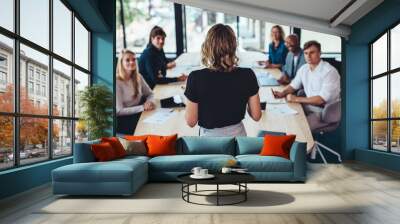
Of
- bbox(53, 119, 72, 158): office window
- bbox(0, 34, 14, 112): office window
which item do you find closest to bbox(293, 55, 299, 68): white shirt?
bbox(53, 119, 72, 158): office window

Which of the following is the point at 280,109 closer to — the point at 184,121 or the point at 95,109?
the point at 184,121

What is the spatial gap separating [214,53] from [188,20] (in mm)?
1043

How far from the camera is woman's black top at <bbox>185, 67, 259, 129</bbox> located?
872 centimetres

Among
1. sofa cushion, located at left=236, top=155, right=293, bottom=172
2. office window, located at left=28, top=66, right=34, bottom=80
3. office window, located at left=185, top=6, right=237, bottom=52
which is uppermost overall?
office window, located at left=185, top=6, right=237, bottom=52

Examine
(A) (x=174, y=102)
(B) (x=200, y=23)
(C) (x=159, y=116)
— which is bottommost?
(C) (x=159, y=116)

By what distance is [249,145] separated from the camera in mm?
7203

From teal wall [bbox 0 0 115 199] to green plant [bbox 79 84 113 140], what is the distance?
2.62 feet

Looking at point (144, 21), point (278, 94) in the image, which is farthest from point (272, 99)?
point (144, 21)

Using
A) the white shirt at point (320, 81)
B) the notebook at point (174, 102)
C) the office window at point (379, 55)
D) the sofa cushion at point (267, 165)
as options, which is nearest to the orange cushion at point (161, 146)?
the sofa cushion at point (267, 165)

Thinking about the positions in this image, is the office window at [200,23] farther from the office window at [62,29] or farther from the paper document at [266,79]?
the office window at [62,29]

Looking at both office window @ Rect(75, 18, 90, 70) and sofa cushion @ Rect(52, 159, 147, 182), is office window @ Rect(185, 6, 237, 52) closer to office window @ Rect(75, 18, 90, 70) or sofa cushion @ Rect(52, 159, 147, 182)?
office window @ Rect(75, 18, 90, 70)

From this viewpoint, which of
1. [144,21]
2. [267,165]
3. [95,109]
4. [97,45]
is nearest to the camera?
[267,165]

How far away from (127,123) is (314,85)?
436 centimetres

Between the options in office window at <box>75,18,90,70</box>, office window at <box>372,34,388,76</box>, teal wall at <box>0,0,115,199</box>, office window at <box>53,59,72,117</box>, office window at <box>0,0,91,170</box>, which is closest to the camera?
office window at <box>0,0,91,170</box>
